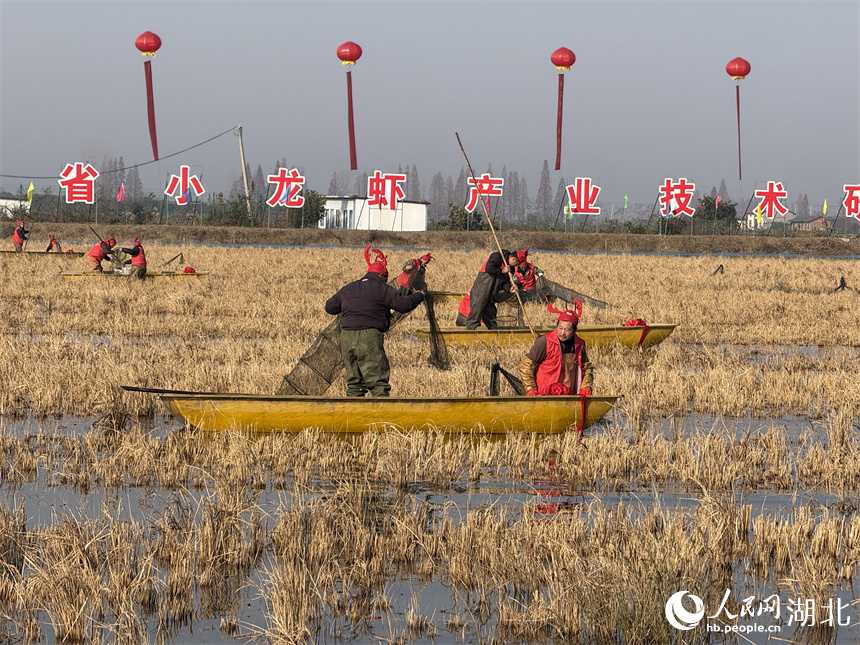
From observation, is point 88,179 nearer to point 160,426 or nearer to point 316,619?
point 160,426

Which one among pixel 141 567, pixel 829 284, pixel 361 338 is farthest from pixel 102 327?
pixel 829 284

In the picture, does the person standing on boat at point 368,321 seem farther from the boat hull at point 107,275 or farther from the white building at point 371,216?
the white building at point 371,216

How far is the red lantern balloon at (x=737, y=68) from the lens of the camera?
29.0 meters

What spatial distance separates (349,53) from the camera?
31.6 metres

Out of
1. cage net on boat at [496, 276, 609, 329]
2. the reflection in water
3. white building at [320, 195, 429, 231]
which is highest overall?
white building at [320, 195, 429, 231]

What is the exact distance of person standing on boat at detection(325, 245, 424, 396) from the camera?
916 centimetres

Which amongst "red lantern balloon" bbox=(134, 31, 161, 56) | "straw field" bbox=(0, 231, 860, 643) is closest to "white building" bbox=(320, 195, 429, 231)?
"red lantern balloon" bbox=(134, 31, 161, 56)

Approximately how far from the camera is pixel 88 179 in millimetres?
56125

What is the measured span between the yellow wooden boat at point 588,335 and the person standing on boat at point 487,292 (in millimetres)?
198

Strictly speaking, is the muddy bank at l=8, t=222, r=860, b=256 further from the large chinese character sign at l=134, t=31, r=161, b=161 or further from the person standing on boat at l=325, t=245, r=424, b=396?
the person standing on boat at l=325, t=245, r=424, b=396

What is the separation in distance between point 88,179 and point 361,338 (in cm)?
5086

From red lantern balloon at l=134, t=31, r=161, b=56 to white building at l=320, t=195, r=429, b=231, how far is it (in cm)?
3724

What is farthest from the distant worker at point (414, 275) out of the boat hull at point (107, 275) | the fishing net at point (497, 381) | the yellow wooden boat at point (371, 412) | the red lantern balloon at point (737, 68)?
the red lantern balloon at point (737, 68)

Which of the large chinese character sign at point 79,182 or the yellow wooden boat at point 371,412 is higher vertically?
the large chinese character sign at point 79,182
